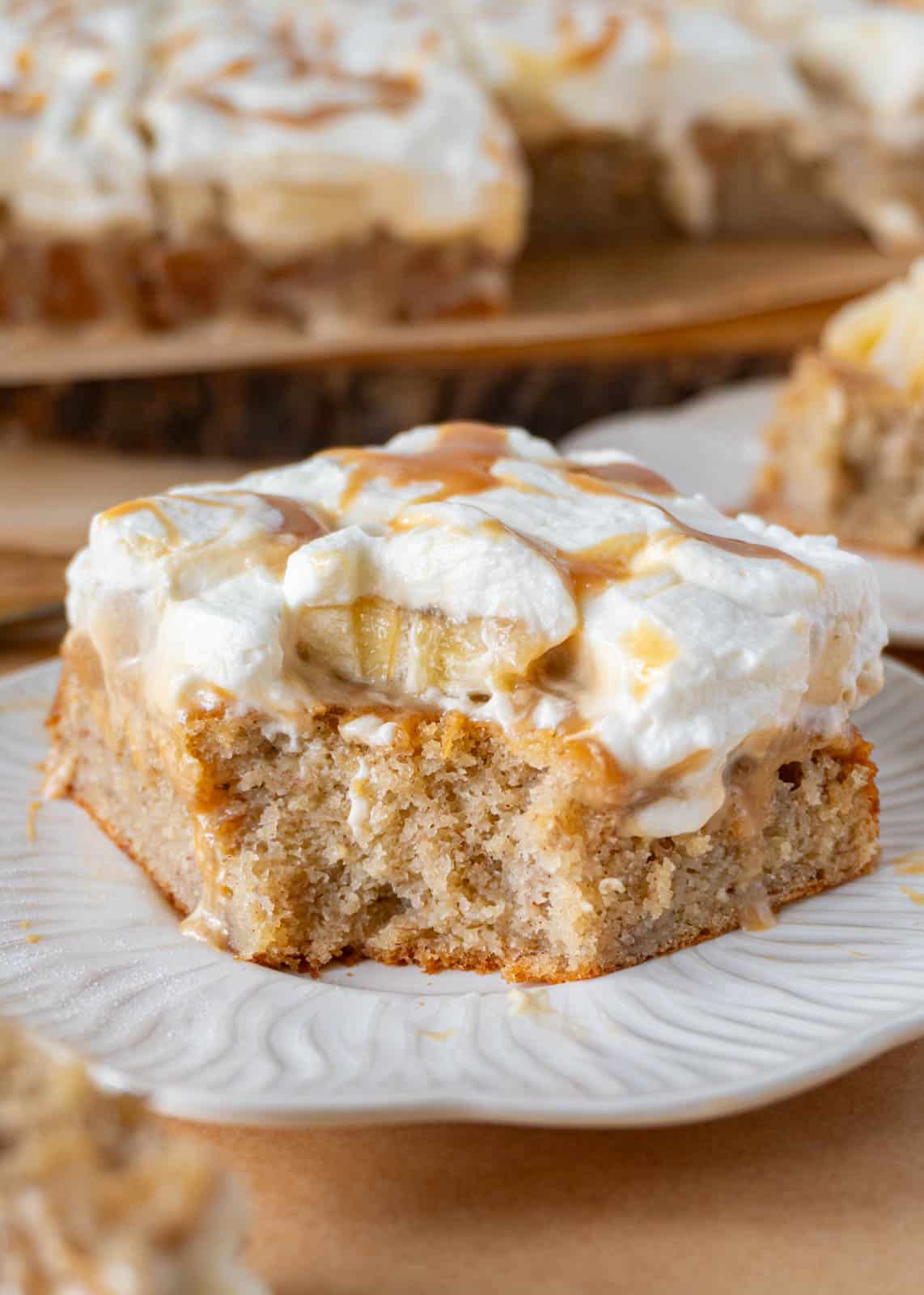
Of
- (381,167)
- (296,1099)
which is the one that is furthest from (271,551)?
(381,167)

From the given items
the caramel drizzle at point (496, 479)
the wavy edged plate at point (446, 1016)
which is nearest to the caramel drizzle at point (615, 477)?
the caramel drizzle at point (496, 479)

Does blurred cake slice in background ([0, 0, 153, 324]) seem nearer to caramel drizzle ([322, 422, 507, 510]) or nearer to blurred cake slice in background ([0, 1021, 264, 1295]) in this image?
caramel drizzle ([322, 422, 507, 510])

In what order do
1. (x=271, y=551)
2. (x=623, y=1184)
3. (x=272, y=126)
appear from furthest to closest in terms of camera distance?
(x=272, y=126) → (x=271, y=551) → (x=623, y=1184)

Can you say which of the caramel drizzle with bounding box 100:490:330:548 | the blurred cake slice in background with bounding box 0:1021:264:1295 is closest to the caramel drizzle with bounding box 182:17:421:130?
the caramel drizzle with bounding box 100:490:330:548

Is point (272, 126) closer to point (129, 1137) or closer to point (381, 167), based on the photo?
point (381, 167)

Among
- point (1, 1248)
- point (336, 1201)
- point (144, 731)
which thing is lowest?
point (336, 1201)

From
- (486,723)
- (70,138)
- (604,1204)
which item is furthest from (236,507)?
(70,138)
